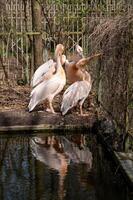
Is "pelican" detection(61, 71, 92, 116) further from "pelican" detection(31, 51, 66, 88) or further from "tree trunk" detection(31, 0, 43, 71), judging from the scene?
"tree trunk" detection(31, 0, 43, 71)

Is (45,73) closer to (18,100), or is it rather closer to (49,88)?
(49,88)

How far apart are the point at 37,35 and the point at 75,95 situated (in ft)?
15.8

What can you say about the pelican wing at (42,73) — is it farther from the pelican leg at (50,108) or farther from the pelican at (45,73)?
the pelican leg at (50,108)

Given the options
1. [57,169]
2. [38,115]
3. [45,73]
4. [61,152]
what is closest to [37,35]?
[45,73]

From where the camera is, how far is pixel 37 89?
12.5 m

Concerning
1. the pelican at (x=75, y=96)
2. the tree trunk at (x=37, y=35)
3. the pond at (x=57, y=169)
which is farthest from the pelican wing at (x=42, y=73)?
the tree trunk at (x=37, y=35)

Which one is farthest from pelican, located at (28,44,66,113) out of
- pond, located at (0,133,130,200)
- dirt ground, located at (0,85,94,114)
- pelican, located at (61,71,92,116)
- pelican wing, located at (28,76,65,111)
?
pond, located at (0,133,130,200)

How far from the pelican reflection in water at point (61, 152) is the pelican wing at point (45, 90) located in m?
1.39

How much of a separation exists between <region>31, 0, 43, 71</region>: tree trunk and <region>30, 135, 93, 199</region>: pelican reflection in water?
571cm

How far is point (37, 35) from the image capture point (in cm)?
→ 1658

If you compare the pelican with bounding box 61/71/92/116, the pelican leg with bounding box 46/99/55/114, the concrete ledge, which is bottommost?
the concrete ledge

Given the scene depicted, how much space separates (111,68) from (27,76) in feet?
25.1

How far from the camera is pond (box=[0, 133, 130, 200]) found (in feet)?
25.2

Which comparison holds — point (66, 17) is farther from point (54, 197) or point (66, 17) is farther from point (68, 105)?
point (54, 197)
